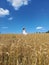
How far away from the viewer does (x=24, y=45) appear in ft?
12.6

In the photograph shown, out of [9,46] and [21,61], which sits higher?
[9,46]

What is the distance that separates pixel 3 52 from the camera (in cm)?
363

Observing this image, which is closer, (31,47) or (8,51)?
(8,51)

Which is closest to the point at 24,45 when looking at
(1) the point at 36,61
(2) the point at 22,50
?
(2) the point at 22,50

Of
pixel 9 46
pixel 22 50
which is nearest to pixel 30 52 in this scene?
pixel 22 50

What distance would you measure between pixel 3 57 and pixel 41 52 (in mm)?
698

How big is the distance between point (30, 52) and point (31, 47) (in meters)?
0.15

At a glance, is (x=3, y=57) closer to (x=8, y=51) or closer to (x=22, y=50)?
(x=8, y=51)

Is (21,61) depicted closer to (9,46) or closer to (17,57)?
(17,57)

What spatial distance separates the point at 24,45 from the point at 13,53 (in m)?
0.30

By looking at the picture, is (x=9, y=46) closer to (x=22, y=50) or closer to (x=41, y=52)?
(x=22, y=50)

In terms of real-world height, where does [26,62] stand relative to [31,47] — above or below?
below

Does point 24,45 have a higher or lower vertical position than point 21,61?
higher

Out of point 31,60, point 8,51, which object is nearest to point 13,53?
point 8,51
